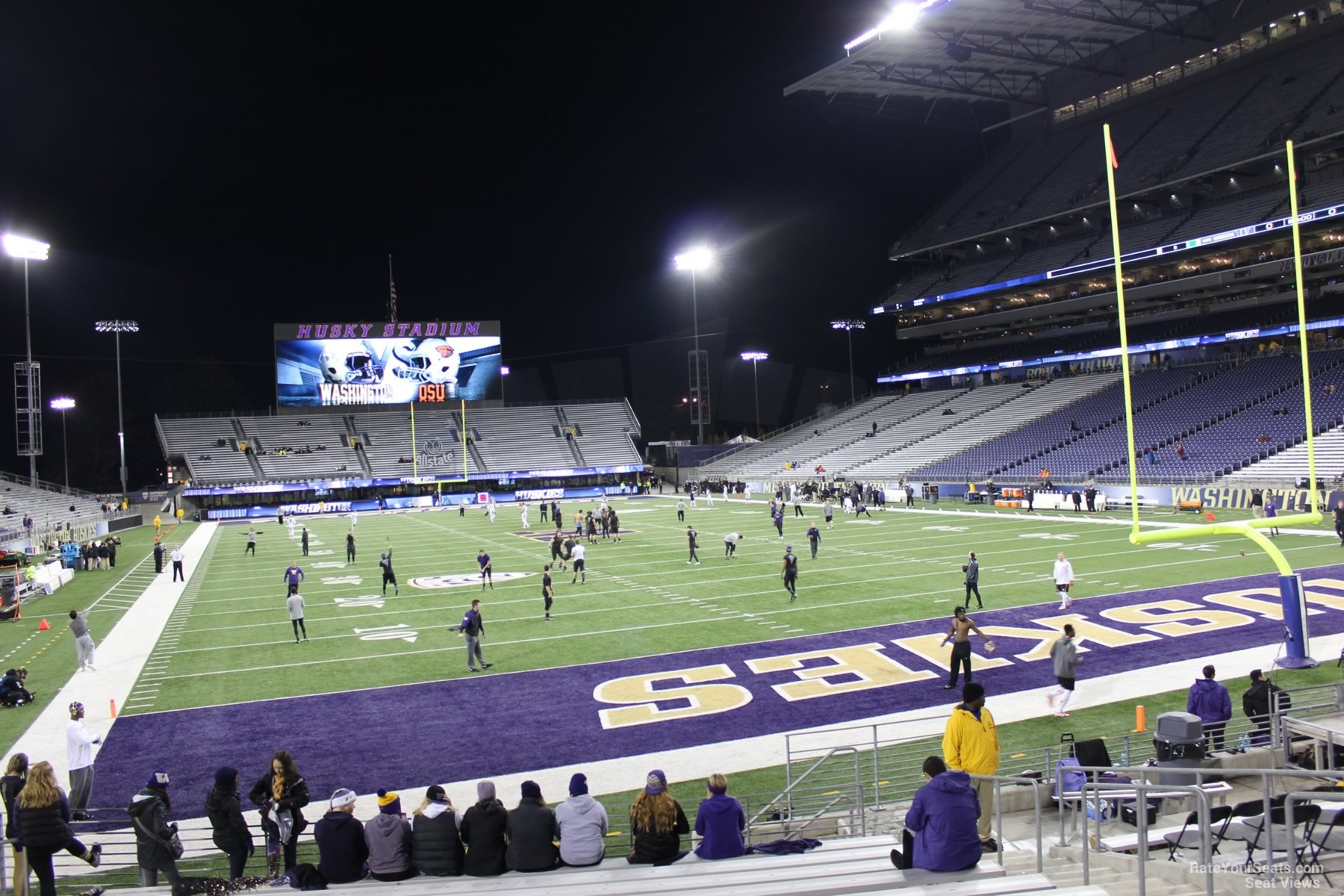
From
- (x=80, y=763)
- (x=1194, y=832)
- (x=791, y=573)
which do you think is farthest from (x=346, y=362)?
(x=1194, y=832)

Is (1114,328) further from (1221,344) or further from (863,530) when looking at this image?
(863,530)

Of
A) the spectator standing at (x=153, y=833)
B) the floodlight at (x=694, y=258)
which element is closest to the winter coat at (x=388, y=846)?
the spectator standing at (x=153, y=833)

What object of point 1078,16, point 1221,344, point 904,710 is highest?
point 1078,16

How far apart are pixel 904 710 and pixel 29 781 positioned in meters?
9.27

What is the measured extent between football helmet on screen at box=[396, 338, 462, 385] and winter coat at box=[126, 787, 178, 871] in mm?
59125

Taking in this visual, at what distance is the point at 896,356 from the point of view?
74.8 metres

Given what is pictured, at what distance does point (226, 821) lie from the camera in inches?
275

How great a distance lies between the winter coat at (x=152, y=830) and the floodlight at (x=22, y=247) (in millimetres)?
43637

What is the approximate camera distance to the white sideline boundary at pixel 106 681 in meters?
11.4

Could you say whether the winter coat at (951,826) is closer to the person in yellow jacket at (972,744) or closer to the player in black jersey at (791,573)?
the person in yellow jacket at (972,744)

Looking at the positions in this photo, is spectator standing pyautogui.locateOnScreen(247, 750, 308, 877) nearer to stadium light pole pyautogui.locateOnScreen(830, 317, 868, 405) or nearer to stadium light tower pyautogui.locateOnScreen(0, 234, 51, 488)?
stadium light tower pyautogui.locateOnScreen(0, 234, 51, 488)

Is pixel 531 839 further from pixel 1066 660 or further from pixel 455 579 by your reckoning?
pixel 455 579

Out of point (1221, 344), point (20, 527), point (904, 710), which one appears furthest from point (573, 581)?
point (1221, 344)

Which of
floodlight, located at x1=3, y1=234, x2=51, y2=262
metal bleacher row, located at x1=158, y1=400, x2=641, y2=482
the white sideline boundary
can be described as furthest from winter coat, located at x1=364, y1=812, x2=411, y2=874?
metal bleacher row, located at x1=158, y1=400, x2=641, y2=482
